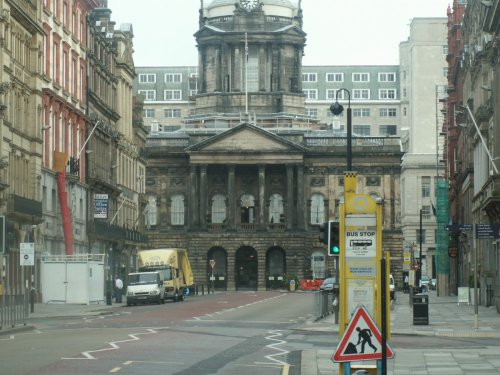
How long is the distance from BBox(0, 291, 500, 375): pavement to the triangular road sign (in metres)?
8.51

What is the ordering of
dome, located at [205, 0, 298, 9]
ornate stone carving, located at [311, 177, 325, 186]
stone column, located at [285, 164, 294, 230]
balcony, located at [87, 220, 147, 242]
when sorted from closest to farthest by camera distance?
balcony, located at [87, 220, 147, 242], stone column, located at [285, 164, 294, 230], ornate stone carving, located at [311, 177, 325, 186], dome, located at [205, 0, 298, 9]

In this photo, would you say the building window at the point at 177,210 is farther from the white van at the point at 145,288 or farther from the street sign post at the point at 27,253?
the street sign post at the point at 27,253

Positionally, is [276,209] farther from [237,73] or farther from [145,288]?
[145,288]

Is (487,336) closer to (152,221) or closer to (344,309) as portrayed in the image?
(344,309)

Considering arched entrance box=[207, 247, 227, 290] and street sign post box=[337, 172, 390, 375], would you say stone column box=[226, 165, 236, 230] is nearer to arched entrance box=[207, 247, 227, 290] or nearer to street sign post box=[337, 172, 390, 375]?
arched entrance box=[207, 247, 227, 290]

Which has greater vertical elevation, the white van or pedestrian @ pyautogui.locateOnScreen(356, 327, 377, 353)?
pedestrian @ pyautogui.locateOnScreen(356, 327, 377, 353)

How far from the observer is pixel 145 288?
80062 millimetres

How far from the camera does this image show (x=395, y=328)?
157 ft

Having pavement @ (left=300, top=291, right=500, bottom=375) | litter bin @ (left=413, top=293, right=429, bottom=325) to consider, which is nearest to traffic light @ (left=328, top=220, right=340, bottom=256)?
pavement @ (left=300, top=291, right=500, bottom=375)

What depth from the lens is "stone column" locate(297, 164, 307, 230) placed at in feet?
515

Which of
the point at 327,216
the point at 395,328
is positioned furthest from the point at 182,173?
the point at 395,328

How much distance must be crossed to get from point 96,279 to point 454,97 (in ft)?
151

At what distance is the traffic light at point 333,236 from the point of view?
35.3 meters

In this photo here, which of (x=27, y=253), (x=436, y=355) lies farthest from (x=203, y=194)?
(x=436, y=355)
